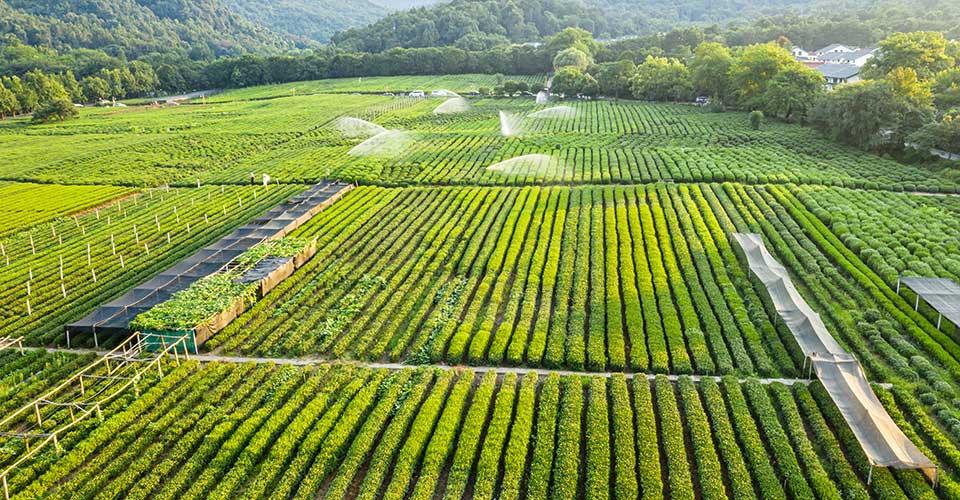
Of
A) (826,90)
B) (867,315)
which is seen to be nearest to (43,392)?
(867,315)

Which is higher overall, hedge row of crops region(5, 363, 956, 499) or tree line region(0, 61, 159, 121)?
tree line region(0, 61, 159, 121)

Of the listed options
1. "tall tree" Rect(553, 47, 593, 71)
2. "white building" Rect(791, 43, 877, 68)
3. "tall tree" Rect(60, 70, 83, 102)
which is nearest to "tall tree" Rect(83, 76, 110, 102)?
"tall tree" Rect(60, 70, 83, 102)

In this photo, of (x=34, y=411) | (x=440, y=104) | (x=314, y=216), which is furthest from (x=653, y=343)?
(x=440, y=104)

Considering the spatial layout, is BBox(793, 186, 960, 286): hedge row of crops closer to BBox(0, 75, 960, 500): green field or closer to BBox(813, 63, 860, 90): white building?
BBox(0, 75, 960, 500): green field

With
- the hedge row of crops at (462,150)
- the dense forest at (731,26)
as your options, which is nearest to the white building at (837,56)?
the dense forest at (731,26)

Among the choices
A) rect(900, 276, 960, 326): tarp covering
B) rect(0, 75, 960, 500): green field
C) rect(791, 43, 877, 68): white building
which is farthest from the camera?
rect(791, 43, 877, 68): white building

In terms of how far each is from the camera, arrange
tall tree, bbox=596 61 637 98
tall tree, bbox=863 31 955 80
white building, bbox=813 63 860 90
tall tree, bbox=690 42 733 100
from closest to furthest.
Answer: tall tree, bbox=863 31 955 80
tall tree, bbox=690 42 733 100
white building, bbox=813 63 860 90
tall tree, bbox=596 61 637 98


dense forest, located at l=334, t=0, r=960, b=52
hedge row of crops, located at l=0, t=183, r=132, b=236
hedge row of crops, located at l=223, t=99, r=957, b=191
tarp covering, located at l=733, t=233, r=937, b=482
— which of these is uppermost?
dense forest, located at l=334, t=0, r=960, b=52

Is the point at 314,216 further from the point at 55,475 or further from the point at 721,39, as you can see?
the point at 721,39

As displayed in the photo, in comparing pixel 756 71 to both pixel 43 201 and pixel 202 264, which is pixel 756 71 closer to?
pixel 202 264
